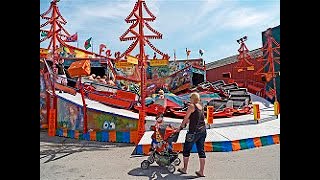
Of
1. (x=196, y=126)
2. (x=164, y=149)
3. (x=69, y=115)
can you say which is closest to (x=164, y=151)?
(x=164, y=149)

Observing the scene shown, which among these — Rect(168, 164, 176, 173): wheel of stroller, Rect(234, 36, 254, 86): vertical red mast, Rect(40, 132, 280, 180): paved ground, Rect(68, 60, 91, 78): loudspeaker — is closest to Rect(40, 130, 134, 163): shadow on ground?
Rect(40, 132, 280, 180): paved ground

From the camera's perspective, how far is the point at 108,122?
8.34m

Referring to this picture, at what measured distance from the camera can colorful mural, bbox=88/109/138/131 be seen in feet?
26.5

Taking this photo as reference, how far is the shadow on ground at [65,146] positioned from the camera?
22.4ft

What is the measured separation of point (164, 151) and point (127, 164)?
903 millimetres

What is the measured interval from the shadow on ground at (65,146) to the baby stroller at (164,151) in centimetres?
217

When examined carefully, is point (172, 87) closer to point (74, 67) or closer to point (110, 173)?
point (74, 67)

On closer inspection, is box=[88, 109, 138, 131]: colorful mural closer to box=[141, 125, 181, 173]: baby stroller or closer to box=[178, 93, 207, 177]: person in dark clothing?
box=[141, 125, 181, 173]: baby stroller

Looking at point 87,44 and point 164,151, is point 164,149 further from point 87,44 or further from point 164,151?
point 87,44

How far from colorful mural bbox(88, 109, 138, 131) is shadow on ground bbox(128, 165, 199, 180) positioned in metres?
2.68

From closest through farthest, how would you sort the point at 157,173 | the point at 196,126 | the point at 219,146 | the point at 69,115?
the point at 196,126 → the point at 157,173 → the point at 219,146 → the point at 69,115
